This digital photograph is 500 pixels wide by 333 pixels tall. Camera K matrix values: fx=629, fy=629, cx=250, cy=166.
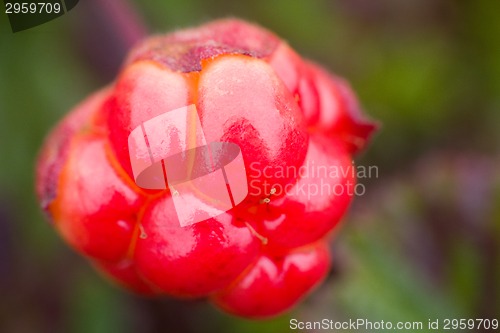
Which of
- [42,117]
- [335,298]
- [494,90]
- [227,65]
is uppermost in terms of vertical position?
[227,65]

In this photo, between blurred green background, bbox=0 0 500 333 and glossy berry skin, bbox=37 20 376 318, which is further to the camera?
blurred green background, bbox=0 0 500 333

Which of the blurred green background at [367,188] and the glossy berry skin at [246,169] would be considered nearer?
the glossy berry skin at [246,169]

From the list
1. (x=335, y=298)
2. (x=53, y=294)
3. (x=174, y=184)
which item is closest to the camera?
(x=174, y=184)

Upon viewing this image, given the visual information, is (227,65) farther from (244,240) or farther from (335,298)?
(335,298)

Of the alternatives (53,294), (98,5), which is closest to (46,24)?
(98,5)
